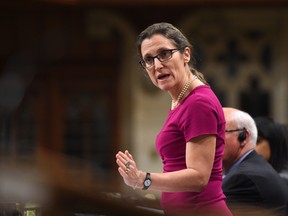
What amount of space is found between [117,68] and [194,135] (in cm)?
625

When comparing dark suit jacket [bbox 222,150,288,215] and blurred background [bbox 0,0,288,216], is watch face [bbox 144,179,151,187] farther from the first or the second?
blurred background [bbox 0,0,288,216]

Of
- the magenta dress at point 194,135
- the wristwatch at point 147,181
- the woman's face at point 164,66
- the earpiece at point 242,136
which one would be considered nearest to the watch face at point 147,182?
the wristwatch at point 147,181

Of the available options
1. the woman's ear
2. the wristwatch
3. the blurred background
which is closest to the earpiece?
the woman's ear

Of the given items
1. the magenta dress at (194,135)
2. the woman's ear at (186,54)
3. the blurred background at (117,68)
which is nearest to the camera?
the magenta dress at (194,135)

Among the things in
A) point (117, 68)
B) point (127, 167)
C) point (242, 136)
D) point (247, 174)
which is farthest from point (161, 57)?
point (117, 68)

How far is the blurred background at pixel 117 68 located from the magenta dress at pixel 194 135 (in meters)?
5.93

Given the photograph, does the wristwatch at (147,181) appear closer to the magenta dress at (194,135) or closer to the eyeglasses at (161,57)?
the magenta dress at (194,135)

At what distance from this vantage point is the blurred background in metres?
7.95

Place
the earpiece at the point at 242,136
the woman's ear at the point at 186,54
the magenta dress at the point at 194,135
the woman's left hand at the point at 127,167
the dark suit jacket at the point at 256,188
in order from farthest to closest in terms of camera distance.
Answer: the earpiece at the point at 242,136, the dark suit jacket at the point at 256,188, the woman's ear at the point at 186,54, the magenta dress at the point at 194,135, the woman's left hand at the point at 127,167

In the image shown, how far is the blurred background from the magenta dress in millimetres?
5933

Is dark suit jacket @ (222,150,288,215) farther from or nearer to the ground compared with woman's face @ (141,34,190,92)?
nearer to the ground

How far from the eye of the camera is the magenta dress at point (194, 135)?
1860 millimetres

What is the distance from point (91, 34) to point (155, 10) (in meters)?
0.71

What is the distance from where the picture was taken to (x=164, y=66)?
6.33ft
